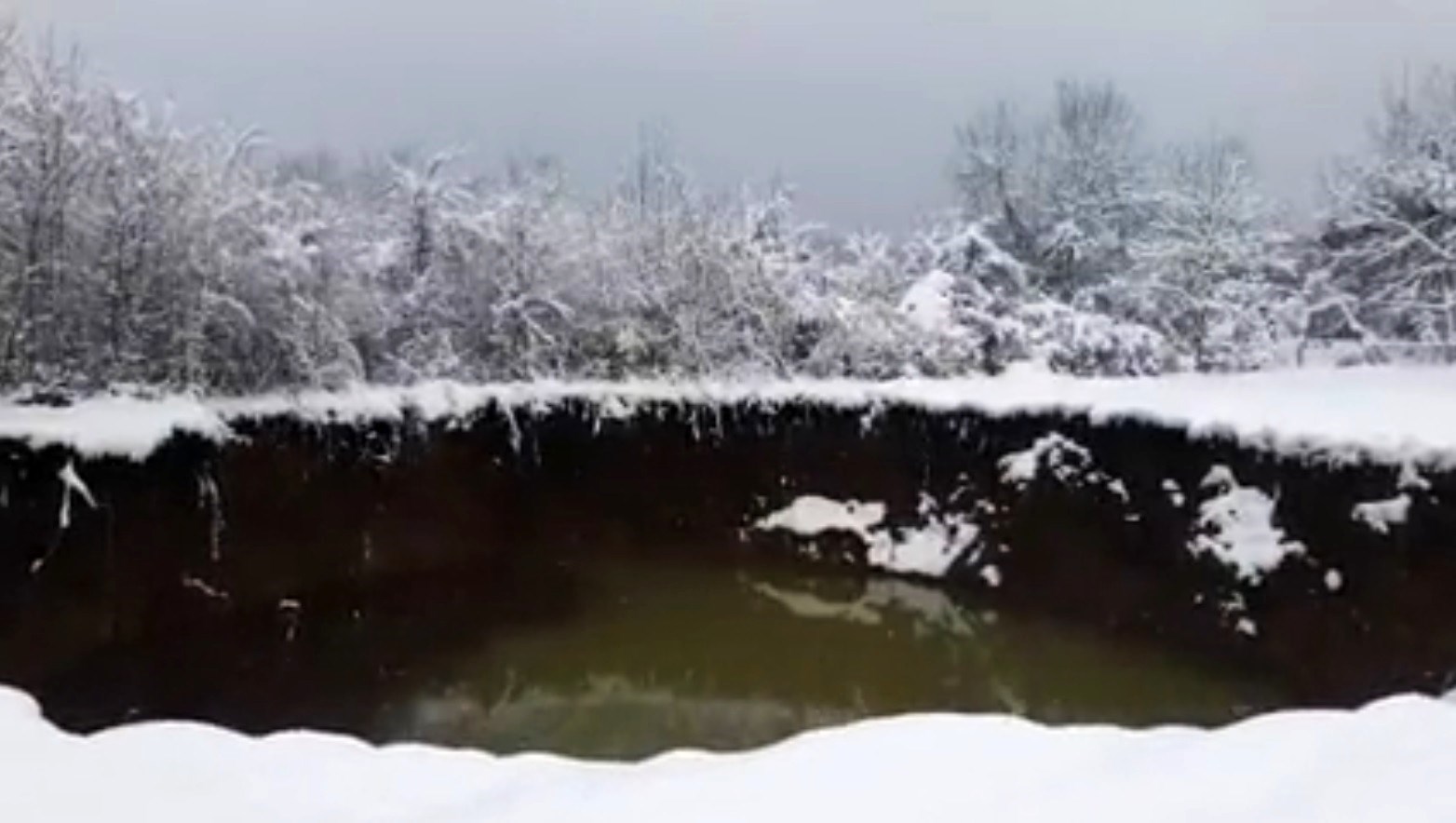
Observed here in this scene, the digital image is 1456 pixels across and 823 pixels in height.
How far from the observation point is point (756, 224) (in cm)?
1459

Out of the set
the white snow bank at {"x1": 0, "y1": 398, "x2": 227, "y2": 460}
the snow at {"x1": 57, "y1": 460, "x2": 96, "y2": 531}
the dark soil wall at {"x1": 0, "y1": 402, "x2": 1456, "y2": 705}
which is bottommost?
the dark soil wall at {"x1": 0, "y1": 402, "x2": 1456, "y2": 705}

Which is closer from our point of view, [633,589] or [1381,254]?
[633,589]

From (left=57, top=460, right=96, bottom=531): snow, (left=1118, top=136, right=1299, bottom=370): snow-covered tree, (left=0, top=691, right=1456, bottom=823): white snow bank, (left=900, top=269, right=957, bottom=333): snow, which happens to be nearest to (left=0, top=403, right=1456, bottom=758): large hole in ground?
(left=57, top=460, right=96, bottom=531): snow

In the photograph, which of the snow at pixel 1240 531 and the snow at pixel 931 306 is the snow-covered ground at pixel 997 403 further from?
the snow at pixel 931 306

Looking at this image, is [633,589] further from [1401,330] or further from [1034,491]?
[1401,330]

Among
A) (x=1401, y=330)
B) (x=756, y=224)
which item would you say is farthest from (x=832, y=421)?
(x=1401, y=330)

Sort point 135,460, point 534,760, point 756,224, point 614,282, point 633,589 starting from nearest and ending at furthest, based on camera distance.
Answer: point 534,760 → point 135,460 → point 633,589 → point 614,282 → point 756,224

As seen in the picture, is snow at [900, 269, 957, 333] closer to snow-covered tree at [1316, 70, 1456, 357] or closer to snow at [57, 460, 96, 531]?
snow-covered tree at [1316, 70, 1456, 357]

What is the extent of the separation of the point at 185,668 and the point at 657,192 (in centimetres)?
793

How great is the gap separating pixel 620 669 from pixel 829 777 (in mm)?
5968

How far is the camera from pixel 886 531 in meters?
11.2

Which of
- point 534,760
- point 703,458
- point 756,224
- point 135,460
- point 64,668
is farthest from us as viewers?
point 756,224

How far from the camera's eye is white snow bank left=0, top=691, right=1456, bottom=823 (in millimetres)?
2791

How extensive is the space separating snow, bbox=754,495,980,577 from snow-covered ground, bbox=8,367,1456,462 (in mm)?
839
